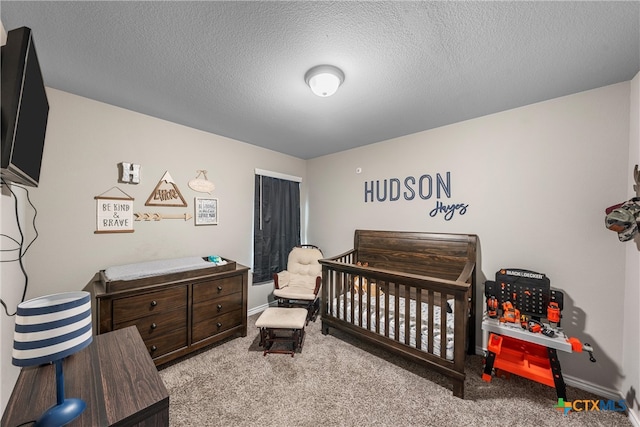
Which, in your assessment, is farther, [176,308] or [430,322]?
[176,308]

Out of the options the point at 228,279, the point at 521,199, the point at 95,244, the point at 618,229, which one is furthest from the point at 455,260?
the point at 95,244

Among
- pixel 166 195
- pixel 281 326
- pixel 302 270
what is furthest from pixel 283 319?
pixel 166 195

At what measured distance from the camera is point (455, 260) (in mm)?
2432

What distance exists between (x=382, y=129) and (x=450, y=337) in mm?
2169

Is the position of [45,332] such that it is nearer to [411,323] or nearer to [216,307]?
[216,307]

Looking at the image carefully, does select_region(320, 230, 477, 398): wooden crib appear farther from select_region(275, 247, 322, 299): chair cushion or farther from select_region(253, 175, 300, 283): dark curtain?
select_region(253, 175, 300, 283): dark curtain

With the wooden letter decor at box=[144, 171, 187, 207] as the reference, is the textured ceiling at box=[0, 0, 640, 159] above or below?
above

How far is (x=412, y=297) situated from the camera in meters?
2.69

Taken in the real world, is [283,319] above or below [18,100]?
below

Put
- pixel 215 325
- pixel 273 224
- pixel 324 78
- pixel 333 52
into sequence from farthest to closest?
pixel 273 224 < pixel 215 325 < pixel 324 78 < pixel 333 52

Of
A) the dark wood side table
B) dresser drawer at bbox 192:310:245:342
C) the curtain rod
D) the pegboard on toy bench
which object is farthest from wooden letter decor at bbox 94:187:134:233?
the pegboard on toy bench

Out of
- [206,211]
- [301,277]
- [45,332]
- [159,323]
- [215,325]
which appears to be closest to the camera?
[45,332]

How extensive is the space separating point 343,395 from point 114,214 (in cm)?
256

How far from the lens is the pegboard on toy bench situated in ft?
6.06
